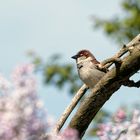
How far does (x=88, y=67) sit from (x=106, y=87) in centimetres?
289

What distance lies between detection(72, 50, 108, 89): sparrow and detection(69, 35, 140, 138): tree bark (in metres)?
2.16

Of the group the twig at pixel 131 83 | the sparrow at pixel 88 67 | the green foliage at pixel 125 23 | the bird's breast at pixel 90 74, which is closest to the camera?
the twig at pixel 131 83

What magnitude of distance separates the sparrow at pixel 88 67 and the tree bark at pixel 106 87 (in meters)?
2.16

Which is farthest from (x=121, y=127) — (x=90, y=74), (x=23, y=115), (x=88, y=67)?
(x=88, y=67)

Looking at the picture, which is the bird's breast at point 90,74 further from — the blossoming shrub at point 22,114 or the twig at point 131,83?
the blossoming shrub at point 22,114

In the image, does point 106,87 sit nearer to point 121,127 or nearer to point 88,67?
point 121,127

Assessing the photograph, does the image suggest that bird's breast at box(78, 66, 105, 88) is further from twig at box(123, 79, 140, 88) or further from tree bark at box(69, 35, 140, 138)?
tree bark at box(69, 35, 140, 138)

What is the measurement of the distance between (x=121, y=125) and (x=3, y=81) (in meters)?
0.51

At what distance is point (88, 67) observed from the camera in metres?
6.26

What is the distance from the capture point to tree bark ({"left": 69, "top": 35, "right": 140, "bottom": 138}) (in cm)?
329

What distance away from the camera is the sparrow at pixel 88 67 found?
5.76 metres

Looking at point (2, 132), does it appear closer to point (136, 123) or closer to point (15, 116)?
point (15, 116)

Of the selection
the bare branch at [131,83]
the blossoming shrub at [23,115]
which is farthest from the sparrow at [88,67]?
the blossoming shrub at [23,115]

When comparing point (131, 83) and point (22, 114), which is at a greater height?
point (131, 83)
